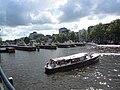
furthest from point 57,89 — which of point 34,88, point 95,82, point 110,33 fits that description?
point 110,33

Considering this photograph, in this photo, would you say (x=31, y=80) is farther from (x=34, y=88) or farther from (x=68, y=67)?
(x=68, y=67)

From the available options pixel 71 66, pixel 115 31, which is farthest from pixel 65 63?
pixel 115 31

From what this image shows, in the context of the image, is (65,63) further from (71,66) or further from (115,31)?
(115,31)

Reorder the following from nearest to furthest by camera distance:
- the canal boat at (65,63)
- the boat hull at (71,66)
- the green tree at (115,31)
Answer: the boat hull at (71,66), the canal boat at (65,63), the green tree at (115,31)

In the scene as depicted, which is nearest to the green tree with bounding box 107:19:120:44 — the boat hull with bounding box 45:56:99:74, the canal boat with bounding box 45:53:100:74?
the boat hull with bounding box 45:56:99:74

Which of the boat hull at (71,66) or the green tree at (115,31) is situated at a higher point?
the green tree at (115,31)

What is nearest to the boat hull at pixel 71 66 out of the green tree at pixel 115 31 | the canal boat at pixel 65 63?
the canal boat at pixel 65 63

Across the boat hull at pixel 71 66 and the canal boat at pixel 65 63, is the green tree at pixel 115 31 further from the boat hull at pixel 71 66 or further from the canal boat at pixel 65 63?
the canal boat at pixel 65 63

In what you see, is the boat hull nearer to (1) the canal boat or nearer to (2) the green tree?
(1) the canal boat

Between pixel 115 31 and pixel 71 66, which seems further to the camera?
pixel 115 31

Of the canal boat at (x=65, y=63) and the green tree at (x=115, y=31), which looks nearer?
the canal boat at (x=65, y=63)

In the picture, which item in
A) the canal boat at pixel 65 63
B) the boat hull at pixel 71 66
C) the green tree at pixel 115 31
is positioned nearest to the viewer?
the boat hull at pixel 71 66

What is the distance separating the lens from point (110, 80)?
137 ft

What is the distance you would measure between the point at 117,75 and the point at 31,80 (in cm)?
1620
